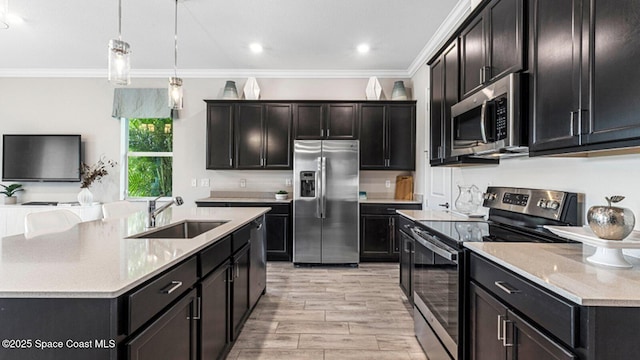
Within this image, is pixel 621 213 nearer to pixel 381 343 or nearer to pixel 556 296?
pixel 556 296

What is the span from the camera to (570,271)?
3.80 ft

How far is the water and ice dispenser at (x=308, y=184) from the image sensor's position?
4.38m

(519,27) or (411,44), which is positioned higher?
(411,44)

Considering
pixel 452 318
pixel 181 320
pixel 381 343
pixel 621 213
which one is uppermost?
pixel 621 213

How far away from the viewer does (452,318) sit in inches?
69.2

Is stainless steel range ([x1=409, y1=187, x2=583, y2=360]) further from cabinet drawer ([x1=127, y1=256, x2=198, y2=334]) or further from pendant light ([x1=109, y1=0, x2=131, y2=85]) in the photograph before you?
pendant light ([x1=109, y1=0, x2=131, y2=85])

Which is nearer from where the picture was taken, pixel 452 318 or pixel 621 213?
pixel 621 213

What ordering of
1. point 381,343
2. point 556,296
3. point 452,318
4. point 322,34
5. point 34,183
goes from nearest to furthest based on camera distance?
point 556,296
point 452,318
point 381,343
point 322,34
point 34,183

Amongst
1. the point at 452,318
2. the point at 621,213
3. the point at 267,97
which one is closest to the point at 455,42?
the point at 621,213

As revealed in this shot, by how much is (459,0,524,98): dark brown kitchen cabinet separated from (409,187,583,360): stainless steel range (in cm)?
77

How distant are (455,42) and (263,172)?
3244 millimetres

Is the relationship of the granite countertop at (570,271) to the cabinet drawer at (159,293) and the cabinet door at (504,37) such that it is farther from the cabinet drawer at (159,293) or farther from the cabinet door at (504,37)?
the cabinet drawer at (159,293)

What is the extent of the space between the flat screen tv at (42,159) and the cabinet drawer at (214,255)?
13.4ft

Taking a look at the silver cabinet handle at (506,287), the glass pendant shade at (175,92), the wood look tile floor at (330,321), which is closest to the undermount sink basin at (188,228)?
the wood look tile floor at (330,321)
